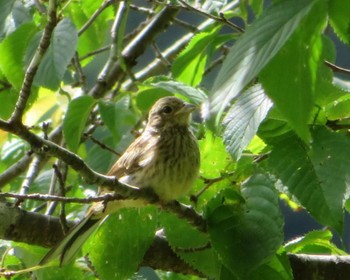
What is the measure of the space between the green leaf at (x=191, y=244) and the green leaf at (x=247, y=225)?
205 mm

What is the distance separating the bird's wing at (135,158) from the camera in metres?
4.60

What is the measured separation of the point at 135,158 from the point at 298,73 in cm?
287

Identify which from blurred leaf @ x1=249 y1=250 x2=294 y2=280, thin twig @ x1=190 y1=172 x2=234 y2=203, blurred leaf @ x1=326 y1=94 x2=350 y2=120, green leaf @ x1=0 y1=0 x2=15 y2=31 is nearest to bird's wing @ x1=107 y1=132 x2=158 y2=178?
thin twig @ x1=190 y1=172 x2=234 y2=203

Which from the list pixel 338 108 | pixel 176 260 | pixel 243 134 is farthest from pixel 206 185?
pixel 243 134

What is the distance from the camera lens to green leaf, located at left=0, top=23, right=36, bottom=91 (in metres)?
4.11

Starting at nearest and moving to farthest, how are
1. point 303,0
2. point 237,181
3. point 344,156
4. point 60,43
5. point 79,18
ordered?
point 303,0 → point 344,156 → point 237,181 → point 60,43 → point 79,18

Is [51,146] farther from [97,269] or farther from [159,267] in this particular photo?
[159,267]

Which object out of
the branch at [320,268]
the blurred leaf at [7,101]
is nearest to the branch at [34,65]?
the branch at [320,268]

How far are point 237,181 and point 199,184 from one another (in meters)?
0.45

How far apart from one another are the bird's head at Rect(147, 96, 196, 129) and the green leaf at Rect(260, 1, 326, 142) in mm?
3188

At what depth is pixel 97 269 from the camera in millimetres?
3744

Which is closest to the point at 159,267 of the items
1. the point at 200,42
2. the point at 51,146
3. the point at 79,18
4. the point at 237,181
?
the point at 237,181

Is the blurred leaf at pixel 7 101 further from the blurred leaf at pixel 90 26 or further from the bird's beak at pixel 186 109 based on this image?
the bird's beak at pixel 186 109

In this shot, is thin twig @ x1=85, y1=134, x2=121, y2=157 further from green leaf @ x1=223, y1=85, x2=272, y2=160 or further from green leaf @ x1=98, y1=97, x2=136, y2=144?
green leaf @ x1=223, y1=85, x2=272, y2=160
